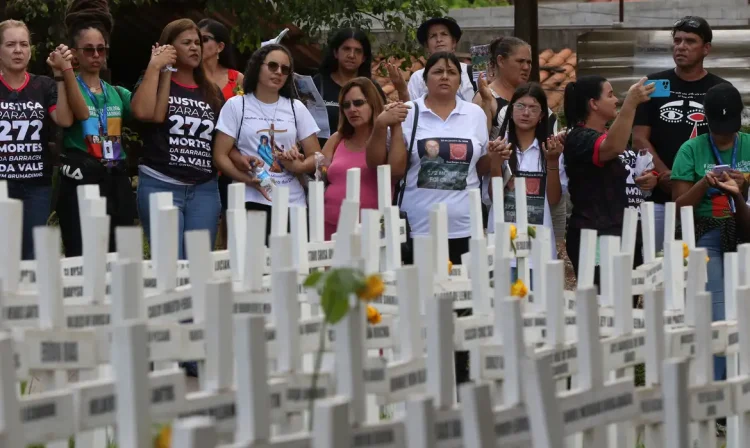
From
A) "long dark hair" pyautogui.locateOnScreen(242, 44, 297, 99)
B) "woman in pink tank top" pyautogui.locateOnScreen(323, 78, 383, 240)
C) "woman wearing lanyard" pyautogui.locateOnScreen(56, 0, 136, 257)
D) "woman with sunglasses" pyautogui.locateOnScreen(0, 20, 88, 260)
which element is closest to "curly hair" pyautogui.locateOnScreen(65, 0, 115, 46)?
"woman wearing lanyard" pyautogui.locateOnScreen(56, 0, 136, 257)

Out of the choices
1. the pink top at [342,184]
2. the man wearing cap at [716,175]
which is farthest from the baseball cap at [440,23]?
the man wearing cap at [716,175]

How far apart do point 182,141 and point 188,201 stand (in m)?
0.30

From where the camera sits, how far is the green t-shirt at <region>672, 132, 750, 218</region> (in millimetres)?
→ 6141

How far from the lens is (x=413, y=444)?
8.04 feet

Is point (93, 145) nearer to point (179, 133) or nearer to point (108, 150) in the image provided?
point (108, 150)

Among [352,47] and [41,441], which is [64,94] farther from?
[41,441]

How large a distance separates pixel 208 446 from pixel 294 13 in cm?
900

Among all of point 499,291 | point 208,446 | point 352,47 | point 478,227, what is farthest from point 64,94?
point 208,446

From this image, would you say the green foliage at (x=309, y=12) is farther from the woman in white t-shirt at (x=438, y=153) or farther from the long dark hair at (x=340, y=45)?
the woman in white t-shirt at (x=438, y=153)

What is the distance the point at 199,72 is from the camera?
6.72 m

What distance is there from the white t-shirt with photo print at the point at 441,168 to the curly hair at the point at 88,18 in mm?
1659

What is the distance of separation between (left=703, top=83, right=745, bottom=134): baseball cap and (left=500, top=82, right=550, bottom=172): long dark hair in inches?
32.8

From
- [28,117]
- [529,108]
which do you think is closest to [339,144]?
[529,108]

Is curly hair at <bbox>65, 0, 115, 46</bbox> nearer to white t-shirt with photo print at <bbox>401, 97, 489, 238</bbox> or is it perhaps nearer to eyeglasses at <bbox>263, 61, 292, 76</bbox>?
eyeglasses at <bbox>263, 61, 292, 76</bbox>
